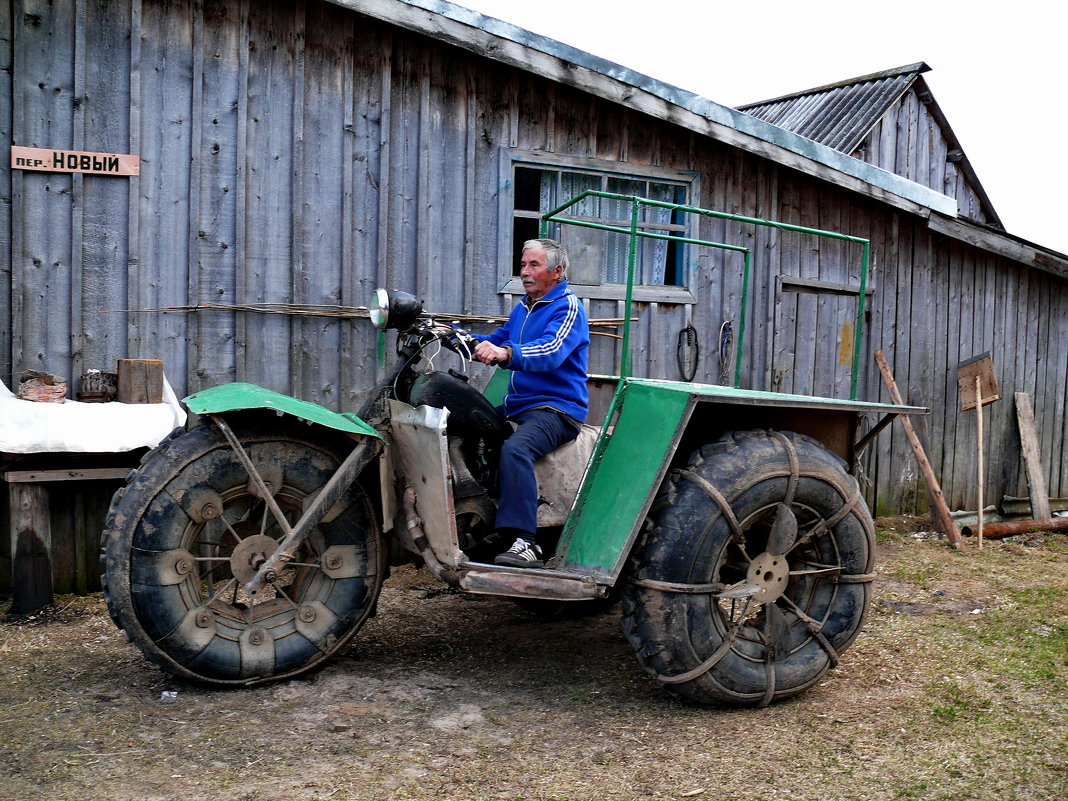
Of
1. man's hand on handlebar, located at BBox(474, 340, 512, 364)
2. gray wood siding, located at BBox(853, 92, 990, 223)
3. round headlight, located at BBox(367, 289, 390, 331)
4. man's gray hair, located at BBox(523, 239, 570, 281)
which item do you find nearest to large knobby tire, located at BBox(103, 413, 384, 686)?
round headlight, located at BBox(367, 289, 390, 331)

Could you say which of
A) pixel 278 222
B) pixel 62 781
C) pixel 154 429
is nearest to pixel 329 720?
pixel 62 781

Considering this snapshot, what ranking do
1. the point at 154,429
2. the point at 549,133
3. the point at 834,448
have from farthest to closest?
the point at 549,133, the point at 154,429, the point at 834,448

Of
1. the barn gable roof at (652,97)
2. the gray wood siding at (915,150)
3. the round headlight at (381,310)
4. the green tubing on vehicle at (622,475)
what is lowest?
the green tubing on vehicle at (622,475)

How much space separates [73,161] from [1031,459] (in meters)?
9.00

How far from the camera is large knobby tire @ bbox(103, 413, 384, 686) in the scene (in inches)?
136

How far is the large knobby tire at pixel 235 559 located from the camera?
11.3 feet

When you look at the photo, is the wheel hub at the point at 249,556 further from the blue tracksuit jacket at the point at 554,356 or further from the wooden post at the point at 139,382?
the wooden post at the point at 139,382

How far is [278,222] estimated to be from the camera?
5.89 metres

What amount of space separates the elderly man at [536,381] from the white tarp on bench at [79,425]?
85.8 inches

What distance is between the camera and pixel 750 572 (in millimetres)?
3758

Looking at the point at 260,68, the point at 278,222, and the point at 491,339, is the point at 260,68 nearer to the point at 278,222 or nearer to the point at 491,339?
the point at 278,222

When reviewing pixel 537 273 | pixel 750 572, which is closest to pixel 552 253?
pixel 537 273

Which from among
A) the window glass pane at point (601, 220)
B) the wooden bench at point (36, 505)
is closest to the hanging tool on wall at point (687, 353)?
the window glass pane at point (601, 220)

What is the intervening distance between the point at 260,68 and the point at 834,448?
433cm
